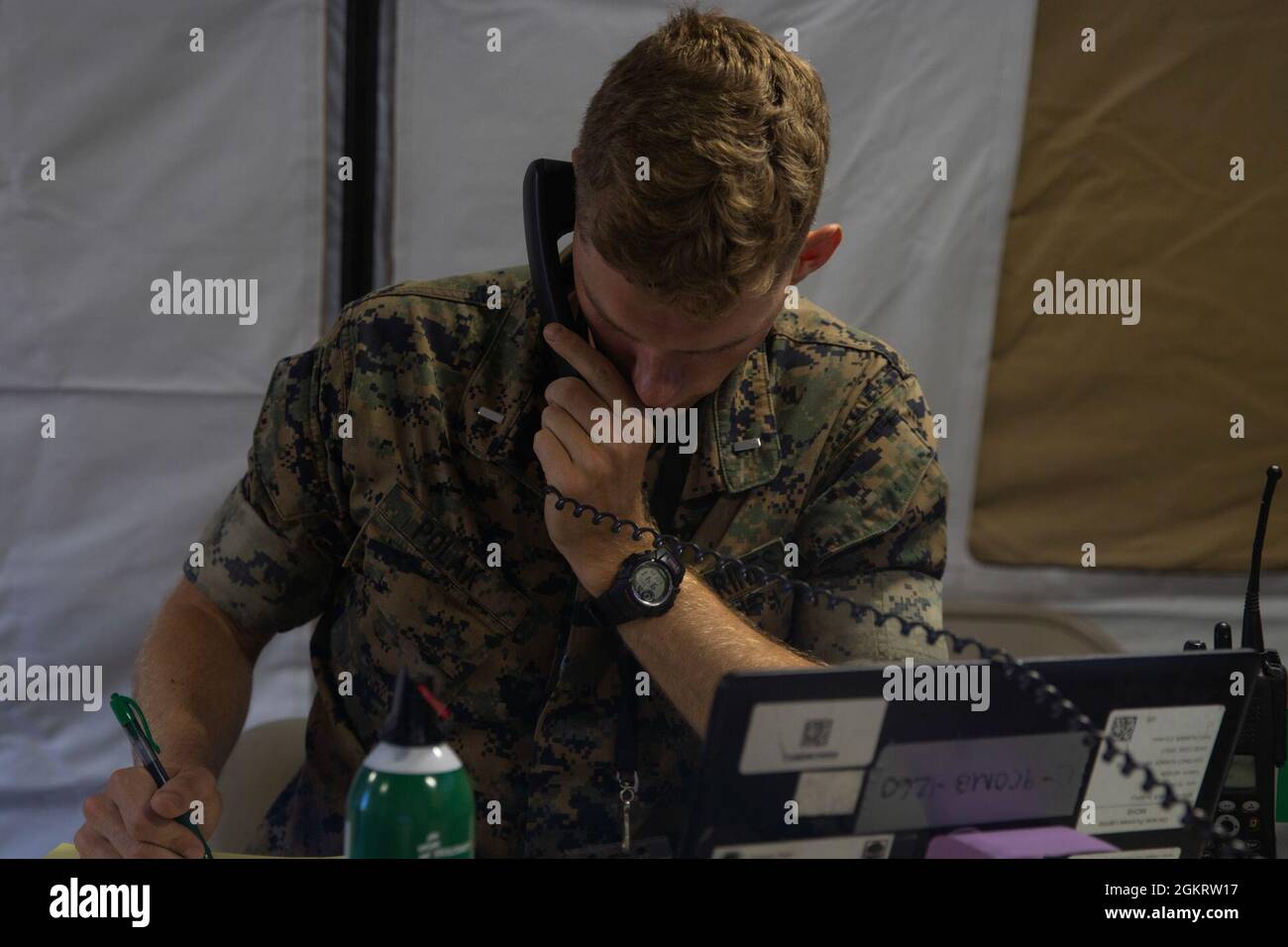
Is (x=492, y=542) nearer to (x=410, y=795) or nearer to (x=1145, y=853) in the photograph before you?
(x=410, y=795)

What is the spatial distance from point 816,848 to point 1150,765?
241 millimetres

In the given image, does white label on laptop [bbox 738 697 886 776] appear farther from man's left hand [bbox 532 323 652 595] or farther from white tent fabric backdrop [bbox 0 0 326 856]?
white tent fabric backdrop [bbox 0 0 326 856]

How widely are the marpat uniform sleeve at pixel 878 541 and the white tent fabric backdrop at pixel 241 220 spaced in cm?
89

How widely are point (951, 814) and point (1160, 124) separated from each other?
188 centimetres

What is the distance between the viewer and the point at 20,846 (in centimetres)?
229

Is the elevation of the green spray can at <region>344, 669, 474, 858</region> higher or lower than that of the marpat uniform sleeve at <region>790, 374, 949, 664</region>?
lower

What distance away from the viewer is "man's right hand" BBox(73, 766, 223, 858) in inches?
37.5

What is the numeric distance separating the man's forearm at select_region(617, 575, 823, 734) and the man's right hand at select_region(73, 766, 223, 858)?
42 centimetres

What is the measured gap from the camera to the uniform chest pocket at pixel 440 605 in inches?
54.8

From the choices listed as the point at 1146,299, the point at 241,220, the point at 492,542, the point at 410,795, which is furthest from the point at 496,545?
the point at 1146,299

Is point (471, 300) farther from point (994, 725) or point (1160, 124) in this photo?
point (1160, 124)

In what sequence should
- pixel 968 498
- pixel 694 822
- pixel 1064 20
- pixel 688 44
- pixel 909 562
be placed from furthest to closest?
pixel 968 498, pixel 1064 20, pixel 909 562, pixel 688 44, pixel 694 822

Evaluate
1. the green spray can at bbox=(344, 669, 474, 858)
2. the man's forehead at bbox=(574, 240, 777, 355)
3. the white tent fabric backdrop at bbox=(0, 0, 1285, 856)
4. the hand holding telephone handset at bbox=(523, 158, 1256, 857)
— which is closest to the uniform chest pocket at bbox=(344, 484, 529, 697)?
the hand holding telephone handset at bbox=(523, 158, 1256, 857)
